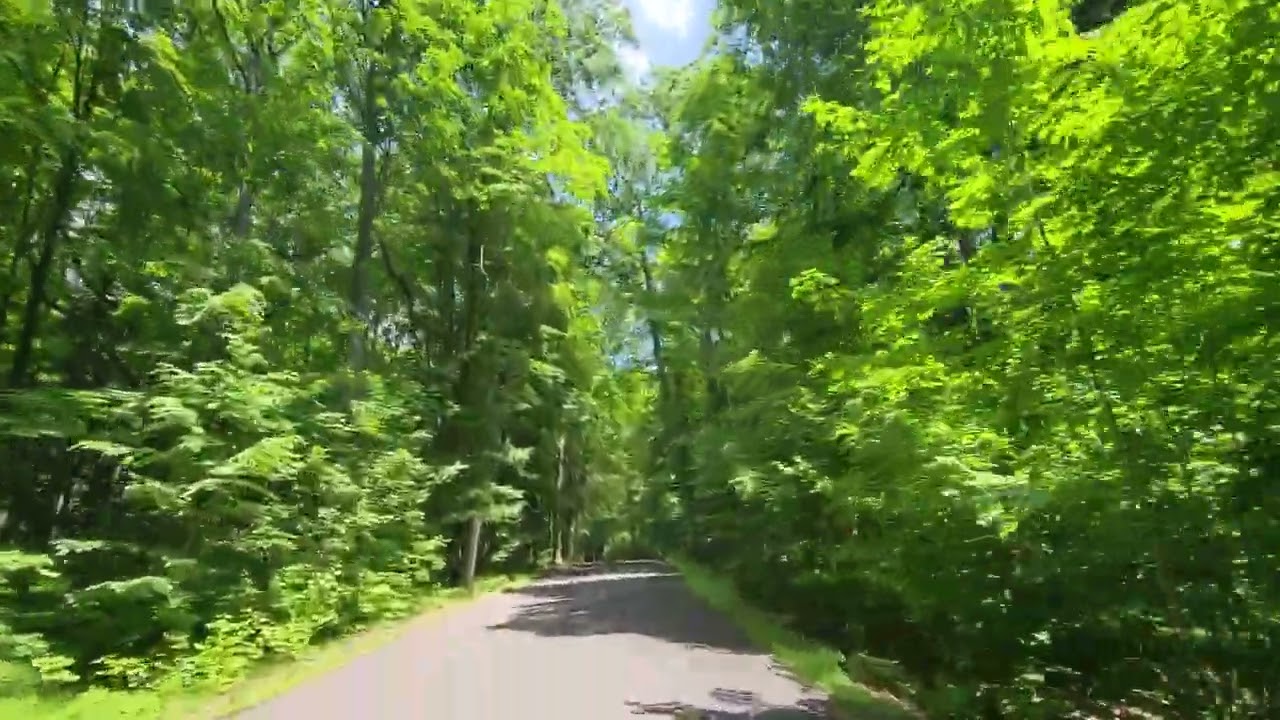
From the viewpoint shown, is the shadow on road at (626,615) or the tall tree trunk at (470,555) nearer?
the shadow on road at (626,615)

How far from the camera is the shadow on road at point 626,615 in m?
14.3

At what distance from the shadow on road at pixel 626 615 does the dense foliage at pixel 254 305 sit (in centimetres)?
275

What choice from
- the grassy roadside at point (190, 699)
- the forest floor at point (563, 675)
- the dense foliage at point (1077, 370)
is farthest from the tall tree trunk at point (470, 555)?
the dense foliage at point (1077, 370)

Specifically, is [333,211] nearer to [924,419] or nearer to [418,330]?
[418,330]

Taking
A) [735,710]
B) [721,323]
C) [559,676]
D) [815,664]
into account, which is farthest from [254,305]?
[721,323]

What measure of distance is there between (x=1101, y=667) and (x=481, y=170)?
1733 cm

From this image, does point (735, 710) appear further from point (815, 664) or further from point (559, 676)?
point (559, 676)

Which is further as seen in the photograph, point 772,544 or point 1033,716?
point 772,544

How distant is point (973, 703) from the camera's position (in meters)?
7.20

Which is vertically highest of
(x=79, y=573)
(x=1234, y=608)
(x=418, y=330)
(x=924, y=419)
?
(x=418, y=330)

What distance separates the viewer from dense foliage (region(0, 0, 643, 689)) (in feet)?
33.4

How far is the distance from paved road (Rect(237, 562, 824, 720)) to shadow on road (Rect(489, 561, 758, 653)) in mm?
42

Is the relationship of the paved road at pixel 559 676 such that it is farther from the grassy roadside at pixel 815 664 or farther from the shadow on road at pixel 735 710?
the grassy roadside at pixel 815 664

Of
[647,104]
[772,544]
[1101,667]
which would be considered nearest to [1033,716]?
[1101,667]
